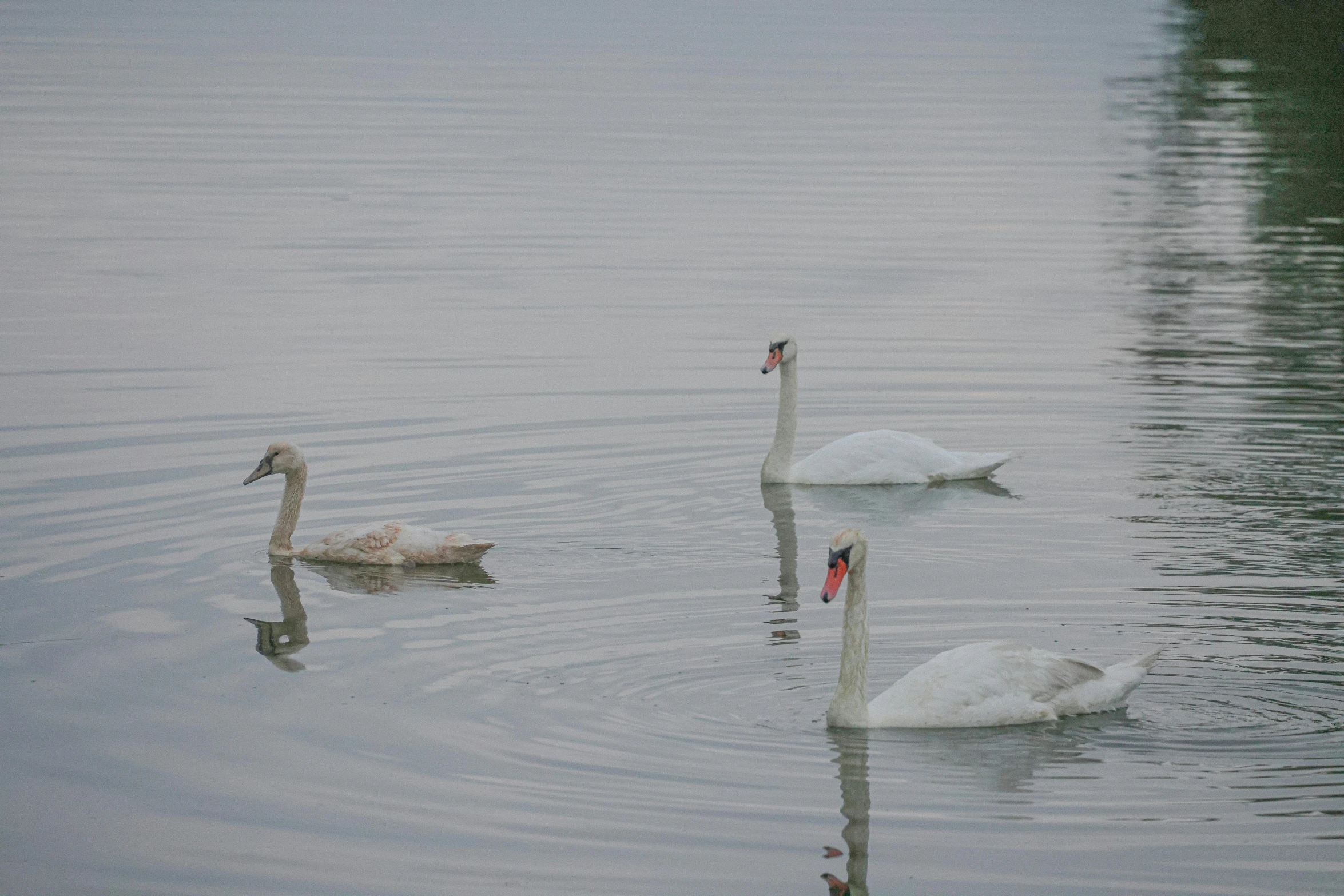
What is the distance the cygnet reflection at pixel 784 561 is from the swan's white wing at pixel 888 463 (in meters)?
0.32

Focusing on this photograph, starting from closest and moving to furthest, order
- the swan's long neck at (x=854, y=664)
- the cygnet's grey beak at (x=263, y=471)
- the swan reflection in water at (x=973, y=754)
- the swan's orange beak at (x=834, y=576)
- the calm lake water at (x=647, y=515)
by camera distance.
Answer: the calm lake water at (x=647, y=515) < the swan reflection in water at (x=973, y=754) < the swan's orange beak at (x=834, y=576) < the swan's long neck at (x=854, y=664) < the cygnet's grey beak at (x=263, y=471)

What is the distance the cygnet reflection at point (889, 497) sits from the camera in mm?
15109

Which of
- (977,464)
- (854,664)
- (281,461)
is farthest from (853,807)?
(977,464)

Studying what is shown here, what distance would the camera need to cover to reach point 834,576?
9.73m

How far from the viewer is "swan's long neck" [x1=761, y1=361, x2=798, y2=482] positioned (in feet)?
52.3

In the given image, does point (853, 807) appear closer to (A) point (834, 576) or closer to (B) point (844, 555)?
(A) point (834, 576)

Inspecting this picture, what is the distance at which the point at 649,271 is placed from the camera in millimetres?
26453

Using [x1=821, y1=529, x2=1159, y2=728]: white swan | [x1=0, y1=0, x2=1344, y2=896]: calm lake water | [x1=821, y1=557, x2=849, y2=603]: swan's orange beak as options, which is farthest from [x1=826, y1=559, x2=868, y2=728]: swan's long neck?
[x1=0, y1=0, x2=1344, y2=896]: calm lake water

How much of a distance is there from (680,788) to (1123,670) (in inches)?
96.7

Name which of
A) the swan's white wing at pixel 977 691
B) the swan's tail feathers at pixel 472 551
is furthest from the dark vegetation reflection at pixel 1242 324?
the swan's tail feathers at pixel 472 551

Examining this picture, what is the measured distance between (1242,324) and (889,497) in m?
8.11

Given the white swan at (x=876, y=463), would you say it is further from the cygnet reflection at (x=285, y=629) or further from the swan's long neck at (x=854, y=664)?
the swan's long neck at (x=854, y=664)

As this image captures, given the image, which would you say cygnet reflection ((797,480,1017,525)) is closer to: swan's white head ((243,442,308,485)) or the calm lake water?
the calm lake water

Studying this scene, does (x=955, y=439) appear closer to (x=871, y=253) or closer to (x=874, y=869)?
(x=874, y=869)
